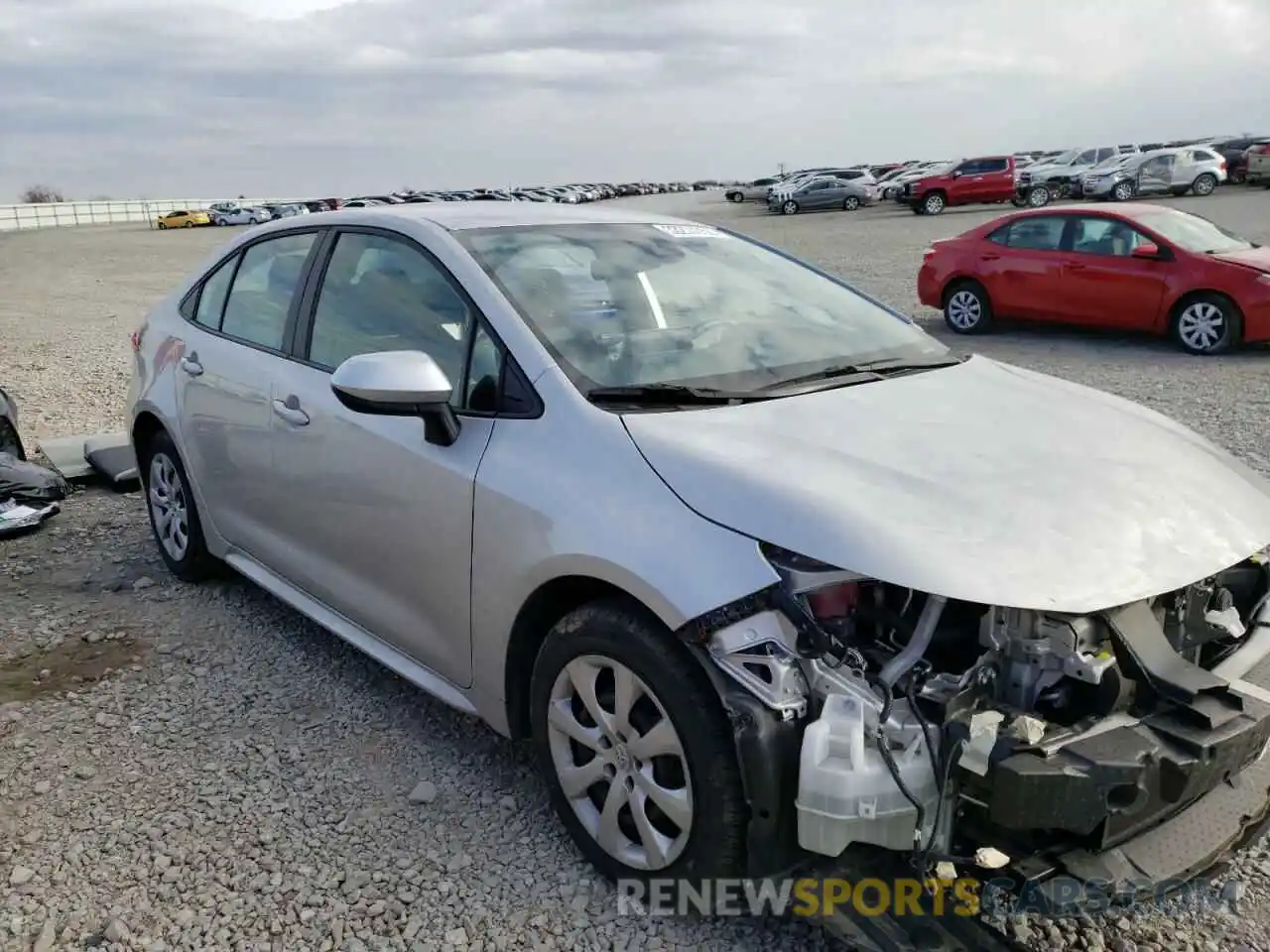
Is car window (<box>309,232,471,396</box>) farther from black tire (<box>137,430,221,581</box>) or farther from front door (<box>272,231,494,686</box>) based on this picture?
black tire (<box>137,430,221,581</box>)

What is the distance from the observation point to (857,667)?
2305 millimetres

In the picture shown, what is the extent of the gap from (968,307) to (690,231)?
30.6 ft

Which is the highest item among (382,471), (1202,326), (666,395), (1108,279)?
(666,395)

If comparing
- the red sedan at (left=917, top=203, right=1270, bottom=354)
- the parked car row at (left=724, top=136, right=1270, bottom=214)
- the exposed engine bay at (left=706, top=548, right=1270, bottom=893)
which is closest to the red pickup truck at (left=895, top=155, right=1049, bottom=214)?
Answer: the parked car row at (left=724, top=136, right=1270, bottom=214)

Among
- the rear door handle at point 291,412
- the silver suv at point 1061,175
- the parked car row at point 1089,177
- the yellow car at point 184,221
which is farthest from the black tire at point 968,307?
the yellow car at point 184,221

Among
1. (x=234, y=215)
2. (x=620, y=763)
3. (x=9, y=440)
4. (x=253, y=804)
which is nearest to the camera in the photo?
(x=620, y=763)

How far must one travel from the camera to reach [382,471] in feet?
10.6

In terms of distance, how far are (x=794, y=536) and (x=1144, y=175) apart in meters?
36.8

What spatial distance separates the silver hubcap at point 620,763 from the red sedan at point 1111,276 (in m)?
10.0

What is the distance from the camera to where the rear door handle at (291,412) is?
3.62 m

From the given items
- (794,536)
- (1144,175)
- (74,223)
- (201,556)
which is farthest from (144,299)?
(74,223)

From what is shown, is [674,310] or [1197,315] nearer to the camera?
[674,310]

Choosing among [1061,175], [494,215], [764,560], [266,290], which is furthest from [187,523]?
[1061,175]

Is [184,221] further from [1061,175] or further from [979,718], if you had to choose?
[979,718]
